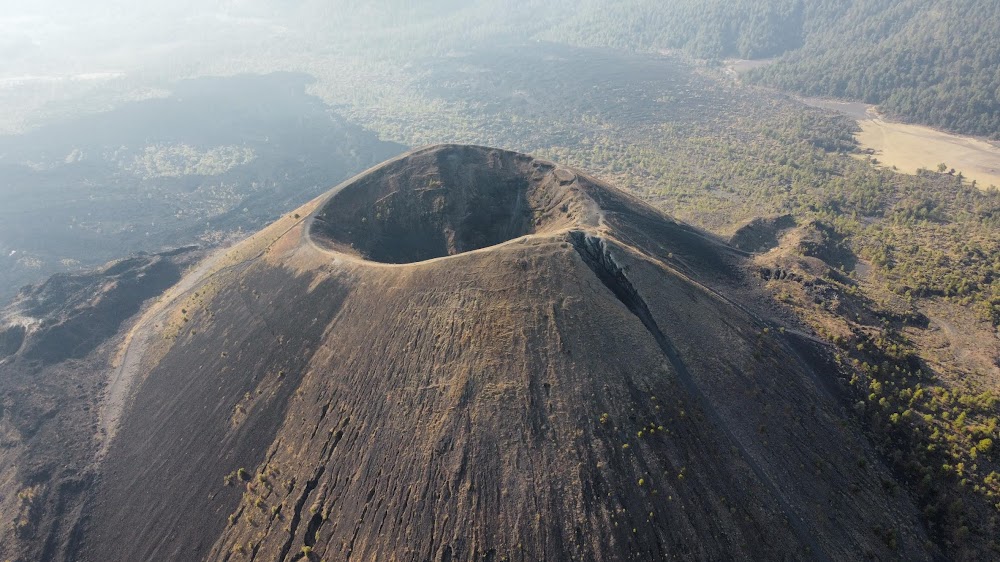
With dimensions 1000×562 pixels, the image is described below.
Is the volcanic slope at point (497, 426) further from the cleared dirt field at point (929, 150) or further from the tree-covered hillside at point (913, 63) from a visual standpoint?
the tree-covered hillside at point (913, 63)

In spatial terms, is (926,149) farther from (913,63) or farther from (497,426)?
(497,426)

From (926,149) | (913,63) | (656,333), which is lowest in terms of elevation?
(656,333)

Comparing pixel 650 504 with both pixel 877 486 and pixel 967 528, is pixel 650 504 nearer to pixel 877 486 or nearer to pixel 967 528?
pixel 877 486

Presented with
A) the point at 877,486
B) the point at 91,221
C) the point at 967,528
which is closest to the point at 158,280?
the point at 91,221

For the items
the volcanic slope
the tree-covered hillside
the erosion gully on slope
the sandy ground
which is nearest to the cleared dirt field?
the sandy ground

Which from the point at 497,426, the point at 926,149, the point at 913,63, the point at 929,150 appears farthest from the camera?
the point at 913,63

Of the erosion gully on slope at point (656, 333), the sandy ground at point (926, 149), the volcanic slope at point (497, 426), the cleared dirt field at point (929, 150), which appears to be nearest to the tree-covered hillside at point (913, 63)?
the sandy ground at point (926, 149)

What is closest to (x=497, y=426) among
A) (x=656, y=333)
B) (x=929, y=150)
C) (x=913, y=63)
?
(x=656, y=333)
